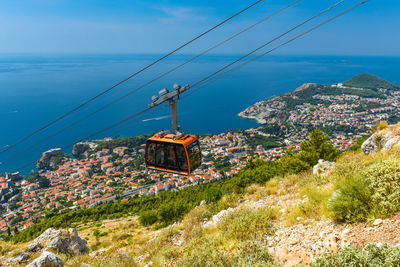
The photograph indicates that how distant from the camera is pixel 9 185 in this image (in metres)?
46.0

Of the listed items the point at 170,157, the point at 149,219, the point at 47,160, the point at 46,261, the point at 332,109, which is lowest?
the point at 47,160

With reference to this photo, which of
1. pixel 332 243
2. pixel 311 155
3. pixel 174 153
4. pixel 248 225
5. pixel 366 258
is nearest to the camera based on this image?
pixel 366 258

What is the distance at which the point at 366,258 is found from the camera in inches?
90.5

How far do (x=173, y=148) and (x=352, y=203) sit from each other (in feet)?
16.5

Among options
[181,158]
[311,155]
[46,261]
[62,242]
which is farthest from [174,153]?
[311,155]

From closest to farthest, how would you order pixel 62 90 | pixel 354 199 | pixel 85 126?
1. pixel 354 199
2. pixel 85 126
3. pixel 62 90

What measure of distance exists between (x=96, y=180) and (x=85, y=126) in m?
34.6

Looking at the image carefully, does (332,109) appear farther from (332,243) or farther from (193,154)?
(332,243)

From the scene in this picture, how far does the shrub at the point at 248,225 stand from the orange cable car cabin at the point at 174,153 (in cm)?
247

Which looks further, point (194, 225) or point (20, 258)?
point (194, 225)

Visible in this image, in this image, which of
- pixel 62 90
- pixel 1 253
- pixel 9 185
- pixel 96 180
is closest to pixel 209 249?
pixel 1 253

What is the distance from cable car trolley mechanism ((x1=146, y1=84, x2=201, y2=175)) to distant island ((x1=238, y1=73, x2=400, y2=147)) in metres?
64.4

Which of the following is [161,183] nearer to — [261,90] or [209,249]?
[209,249]

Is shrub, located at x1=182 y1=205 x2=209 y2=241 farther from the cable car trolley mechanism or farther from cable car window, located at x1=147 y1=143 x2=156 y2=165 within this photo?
cable car window, located at x1=147 y1=143 x2=156 y2=165
